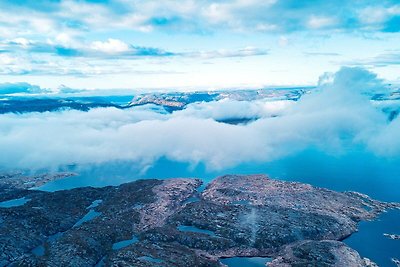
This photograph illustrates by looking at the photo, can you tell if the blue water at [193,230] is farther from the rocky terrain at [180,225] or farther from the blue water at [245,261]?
the blue water at [245,261]

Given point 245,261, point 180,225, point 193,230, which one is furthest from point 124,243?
point 245,261

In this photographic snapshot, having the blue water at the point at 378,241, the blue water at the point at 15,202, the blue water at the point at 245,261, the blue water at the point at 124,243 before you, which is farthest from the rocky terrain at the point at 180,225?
the blue water at the point at 378,241

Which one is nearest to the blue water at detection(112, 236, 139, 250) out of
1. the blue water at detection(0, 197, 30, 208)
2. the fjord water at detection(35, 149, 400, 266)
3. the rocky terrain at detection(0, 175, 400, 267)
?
the rocky terrain at detection(0, 175, 400, 267)

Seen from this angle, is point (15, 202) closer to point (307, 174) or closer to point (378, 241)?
point (378, 241)

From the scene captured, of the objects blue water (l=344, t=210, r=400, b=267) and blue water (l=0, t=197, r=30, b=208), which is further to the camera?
blue water (l=0, t=197, r=30, b=208)

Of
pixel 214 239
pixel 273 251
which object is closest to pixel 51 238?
pixel 214 239

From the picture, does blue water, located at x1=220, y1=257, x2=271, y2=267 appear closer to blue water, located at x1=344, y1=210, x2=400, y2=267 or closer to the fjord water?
blue water, located at x1=344, y1=210, x2=400, y2=267
